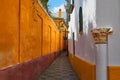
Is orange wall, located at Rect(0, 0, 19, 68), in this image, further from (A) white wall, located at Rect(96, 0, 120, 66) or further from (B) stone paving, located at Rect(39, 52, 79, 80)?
(B) stone paving, located at Rect(39, 52, 79, 80)

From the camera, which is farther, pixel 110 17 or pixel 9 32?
pixel 110 17

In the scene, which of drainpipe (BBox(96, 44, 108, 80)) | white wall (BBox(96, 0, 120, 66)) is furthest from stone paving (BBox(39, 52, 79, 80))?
white wall (BBox(96, 0, 120, 66))

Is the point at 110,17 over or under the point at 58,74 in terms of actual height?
over

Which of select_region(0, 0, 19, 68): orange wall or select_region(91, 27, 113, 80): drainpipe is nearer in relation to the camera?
select_region(0, 0, 19, 68): orange wall

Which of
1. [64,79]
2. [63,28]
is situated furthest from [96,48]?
[63,28]

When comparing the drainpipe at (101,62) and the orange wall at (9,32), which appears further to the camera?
the drainpipe at (101,62)

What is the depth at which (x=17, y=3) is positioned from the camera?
6430 mm

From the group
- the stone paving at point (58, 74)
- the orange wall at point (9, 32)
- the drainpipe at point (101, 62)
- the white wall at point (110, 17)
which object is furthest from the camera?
the stone paving at point (58, 74)

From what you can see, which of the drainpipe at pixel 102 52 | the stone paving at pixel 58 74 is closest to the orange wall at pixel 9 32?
the drainpipe at pixel 102 52

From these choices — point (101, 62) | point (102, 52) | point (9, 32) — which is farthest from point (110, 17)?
point (9, 32)

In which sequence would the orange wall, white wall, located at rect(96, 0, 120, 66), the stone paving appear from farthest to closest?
the stone paving < white wall, located at rect(96, 0, 120, 66) < the orange wall

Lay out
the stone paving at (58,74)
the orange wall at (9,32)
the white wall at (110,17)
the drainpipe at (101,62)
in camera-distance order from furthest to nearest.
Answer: the stone paving at (58,74), the white wall at (110,17), the drainpipe at (101,62), the orange wall at (9,32)

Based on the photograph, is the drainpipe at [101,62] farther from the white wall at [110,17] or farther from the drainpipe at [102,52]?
the white wall at [110,17]

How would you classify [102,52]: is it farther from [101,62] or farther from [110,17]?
[110,17]
